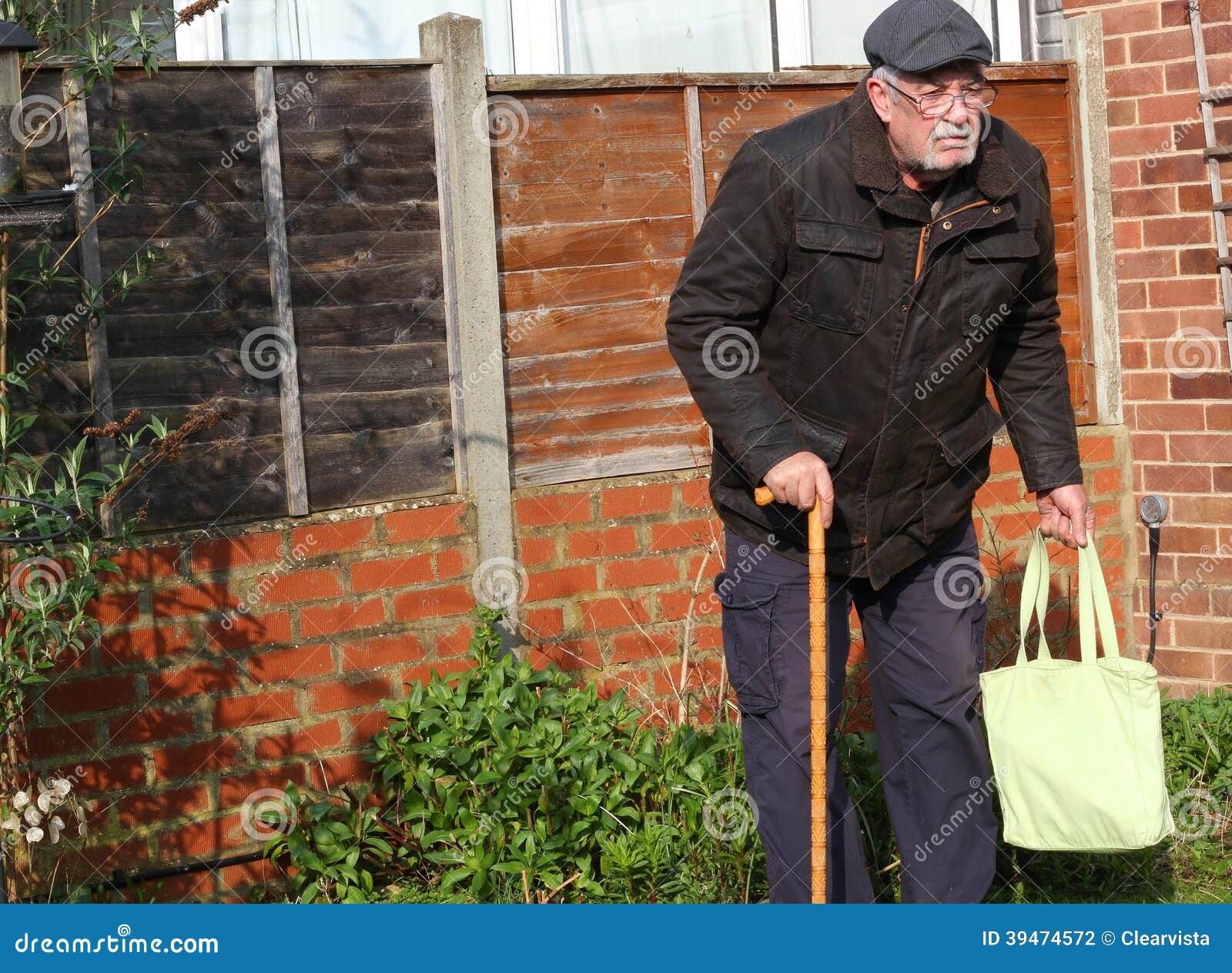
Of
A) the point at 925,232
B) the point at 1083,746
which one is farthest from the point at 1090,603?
the point at 925,232

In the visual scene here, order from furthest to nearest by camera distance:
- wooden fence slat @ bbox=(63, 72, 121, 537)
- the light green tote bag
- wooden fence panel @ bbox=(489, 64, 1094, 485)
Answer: wooden fence panel @ bbox=(489, 64, 1094, 485) → wooden fence slat @ bbox=(63, 72, 121, 537) → the light green tote bag

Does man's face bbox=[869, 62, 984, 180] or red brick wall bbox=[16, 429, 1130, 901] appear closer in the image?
man's face bbox=[869, 62, 984, 180]

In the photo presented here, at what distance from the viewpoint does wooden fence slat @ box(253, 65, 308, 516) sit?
462cm

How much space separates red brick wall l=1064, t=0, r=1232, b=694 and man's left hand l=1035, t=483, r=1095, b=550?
259 centimetres

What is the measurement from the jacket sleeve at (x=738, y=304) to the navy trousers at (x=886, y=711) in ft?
1.18

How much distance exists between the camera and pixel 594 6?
6.33 m

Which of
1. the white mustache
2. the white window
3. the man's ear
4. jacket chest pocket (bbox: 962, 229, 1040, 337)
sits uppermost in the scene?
the white window

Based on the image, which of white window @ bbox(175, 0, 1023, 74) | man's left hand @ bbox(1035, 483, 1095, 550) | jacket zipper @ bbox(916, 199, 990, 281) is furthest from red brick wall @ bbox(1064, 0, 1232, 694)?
jacket zipper @ bbox(916, 199, 990, 281)

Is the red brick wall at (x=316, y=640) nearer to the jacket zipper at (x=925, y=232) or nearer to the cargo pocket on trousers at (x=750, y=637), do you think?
the cargo pocket on trousers at (x=750, y=637)

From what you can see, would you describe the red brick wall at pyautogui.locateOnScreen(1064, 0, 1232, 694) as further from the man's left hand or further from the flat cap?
the flat cap

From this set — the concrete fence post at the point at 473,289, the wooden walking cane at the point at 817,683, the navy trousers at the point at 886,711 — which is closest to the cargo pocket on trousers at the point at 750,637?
the navy trousers at the point at 886,711

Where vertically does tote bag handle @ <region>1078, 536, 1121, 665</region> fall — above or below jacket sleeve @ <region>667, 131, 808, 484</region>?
below

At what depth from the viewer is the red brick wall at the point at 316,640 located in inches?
171

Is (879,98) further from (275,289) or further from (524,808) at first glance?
(524,808)
